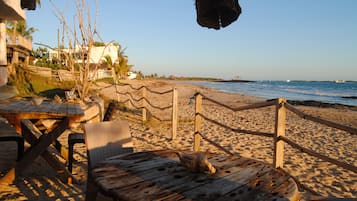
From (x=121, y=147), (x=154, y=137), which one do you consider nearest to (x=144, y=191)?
(x=121, y=147)

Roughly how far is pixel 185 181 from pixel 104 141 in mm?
1100

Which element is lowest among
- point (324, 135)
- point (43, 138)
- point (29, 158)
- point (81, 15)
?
point (324, 135)

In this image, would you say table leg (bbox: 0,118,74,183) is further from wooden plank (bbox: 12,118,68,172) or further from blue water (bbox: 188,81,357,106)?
blue water (bbox: 188,81,357,106)

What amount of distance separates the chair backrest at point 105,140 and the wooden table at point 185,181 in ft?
1.63

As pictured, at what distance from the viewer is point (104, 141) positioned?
7.49 feet

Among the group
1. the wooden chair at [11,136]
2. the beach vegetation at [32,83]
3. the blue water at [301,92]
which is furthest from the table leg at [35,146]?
the blue water at [301,92]

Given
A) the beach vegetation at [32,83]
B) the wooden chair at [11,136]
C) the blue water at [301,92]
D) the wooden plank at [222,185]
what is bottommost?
the blue water at [301,92]

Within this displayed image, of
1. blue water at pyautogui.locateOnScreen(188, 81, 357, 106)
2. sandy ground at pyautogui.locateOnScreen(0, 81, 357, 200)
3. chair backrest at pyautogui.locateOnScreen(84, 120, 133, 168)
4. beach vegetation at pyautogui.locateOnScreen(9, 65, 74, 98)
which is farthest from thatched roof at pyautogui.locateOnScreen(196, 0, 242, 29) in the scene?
blue water at pyautogui.locateOnScreen(188, 81, 357, 106)

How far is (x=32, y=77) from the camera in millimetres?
11523

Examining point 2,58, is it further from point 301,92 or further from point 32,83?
point 301,92

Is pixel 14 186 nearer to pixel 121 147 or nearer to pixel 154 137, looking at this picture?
pixel 121 147

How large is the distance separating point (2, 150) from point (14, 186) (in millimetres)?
1610

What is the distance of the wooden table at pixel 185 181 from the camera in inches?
49.1

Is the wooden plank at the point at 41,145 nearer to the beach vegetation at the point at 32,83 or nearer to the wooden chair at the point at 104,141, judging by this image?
the wooden chair at the point at 104,141
